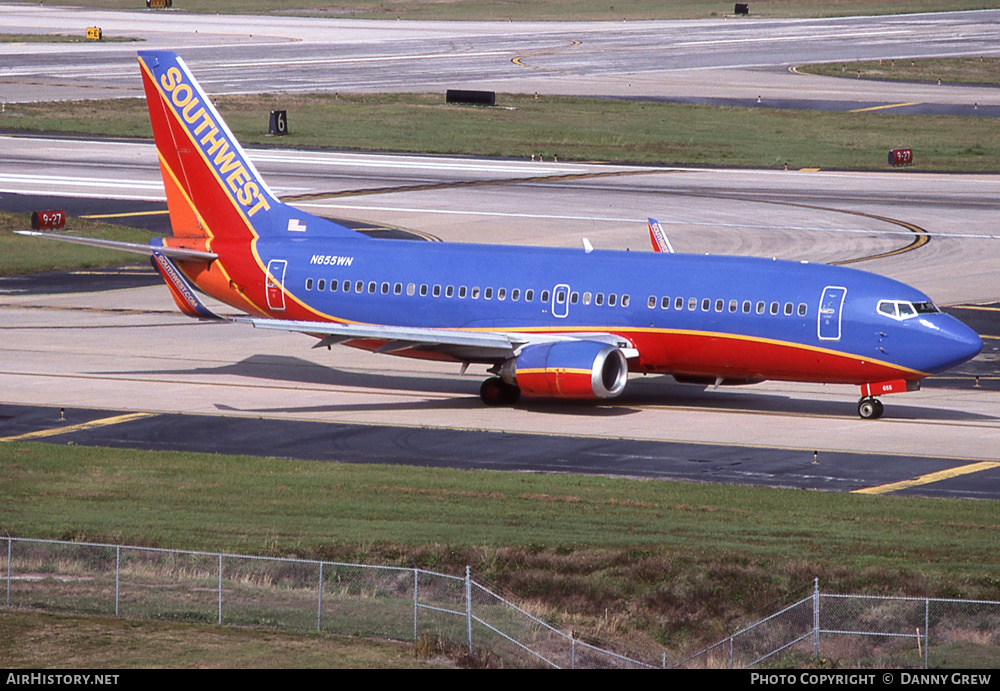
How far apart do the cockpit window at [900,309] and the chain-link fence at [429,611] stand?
1748 centimetres

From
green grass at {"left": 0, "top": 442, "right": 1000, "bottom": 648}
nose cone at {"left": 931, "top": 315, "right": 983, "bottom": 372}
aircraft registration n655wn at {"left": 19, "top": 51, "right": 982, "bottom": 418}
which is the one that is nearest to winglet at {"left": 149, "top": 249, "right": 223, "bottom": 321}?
aircraft registration n655wn at {"left": 19, "top": 51, "right": 982, "bottom": 418}

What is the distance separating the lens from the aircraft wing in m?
47.4

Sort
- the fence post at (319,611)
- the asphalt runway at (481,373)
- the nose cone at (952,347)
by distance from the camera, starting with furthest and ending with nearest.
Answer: the nose cone at (952,347) < the asphalt runway at (481,373) < the fence post at (319,611)

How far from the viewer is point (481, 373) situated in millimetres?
55094

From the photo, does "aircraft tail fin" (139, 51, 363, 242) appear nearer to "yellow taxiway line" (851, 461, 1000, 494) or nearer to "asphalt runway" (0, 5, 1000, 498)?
"asphalt runway" (0, 5, 1000, 498)

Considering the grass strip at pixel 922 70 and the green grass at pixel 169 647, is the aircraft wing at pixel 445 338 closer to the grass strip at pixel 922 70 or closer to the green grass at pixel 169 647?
the green grass at pixel 169 647

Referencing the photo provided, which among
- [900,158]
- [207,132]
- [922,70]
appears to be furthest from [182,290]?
[922,70]

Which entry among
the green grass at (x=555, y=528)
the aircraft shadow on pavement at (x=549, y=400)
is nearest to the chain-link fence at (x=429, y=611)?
the green grass at (x=555, y=528)

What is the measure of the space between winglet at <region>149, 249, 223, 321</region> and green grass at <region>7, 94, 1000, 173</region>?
5503 cm

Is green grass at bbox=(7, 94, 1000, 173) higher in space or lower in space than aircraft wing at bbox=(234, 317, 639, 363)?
higher

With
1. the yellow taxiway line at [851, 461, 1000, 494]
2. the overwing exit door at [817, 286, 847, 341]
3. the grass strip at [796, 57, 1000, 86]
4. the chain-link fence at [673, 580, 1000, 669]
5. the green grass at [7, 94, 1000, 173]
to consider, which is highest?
the grass strip at [796, 57, 1000, 86]

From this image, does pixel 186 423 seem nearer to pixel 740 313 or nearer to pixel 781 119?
pixel 740 313

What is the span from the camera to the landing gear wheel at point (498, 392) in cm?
4931
